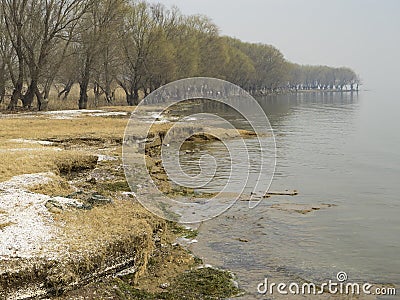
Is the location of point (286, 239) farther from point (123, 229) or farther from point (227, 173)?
point (227, 173)

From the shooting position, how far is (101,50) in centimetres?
4531

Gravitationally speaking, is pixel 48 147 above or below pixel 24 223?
above

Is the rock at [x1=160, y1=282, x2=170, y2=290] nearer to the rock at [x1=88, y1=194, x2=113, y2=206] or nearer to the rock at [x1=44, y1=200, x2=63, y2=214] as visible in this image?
the rock at [x1=44, y1=200, x2=63, y2=214]

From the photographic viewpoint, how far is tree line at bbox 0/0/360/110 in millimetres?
38672

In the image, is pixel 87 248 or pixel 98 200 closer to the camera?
pixel 87 248

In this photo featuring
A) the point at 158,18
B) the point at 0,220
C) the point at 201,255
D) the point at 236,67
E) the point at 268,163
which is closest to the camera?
the point at 0,220

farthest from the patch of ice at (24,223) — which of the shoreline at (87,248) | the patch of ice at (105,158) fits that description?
the patch of ice at (105,158)

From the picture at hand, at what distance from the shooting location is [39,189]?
11109mm

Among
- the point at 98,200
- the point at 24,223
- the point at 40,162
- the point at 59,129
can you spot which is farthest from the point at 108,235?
the point at 59,129

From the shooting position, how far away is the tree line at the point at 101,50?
38.7 metres

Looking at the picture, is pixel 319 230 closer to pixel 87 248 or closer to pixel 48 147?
pixel 87 248

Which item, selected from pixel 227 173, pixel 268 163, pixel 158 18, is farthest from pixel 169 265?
pixel 158 18

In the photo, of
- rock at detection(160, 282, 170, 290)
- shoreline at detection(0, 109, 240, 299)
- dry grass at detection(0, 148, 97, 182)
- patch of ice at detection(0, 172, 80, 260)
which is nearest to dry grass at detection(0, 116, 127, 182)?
dry grass at detection(0, 148, 97, 182)

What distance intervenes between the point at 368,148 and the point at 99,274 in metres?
23.9
